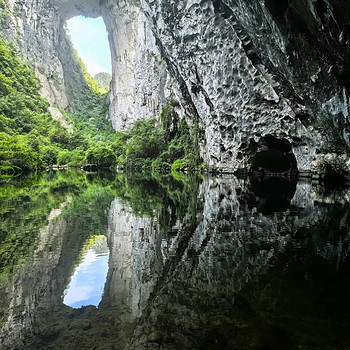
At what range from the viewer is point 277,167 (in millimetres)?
21750

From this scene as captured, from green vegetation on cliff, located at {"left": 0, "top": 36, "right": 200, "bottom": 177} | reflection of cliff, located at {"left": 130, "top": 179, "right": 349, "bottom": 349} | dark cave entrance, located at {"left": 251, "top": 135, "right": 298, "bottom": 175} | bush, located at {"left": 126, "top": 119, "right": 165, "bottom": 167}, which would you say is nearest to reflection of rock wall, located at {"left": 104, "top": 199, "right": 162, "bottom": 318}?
reflection of cliff, located at {"left": 130, "top": 179, "right": 349, "bottom": 349}

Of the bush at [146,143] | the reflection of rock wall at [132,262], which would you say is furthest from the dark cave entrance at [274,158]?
the reflection of rock wall at [132,262]

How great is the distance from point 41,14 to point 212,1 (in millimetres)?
51604

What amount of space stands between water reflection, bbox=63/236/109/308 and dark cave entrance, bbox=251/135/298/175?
15895 mm

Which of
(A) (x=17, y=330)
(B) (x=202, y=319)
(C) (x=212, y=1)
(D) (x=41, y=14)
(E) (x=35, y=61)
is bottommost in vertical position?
(A) (x=17, y=330)

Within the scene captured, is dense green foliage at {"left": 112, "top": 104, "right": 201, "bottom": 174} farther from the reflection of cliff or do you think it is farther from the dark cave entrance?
the reflection of cliff

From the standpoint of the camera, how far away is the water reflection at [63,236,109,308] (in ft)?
7.77

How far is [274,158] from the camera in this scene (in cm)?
2083

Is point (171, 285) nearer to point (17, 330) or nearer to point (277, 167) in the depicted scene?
point (17, 330)

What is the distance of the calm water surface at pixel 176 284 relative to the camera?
175 centimetres

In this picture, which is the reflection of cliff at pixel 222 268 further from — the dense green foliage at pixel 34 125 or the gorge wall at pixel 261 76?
the dense green foliage at pixel 34 125

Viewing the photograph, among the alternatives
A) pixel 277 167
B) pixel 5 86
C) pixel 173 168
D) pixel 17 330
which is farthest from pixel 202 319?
pixel 5 86

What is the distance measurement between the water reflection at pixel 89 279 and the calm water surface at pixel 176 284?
0.01 metres

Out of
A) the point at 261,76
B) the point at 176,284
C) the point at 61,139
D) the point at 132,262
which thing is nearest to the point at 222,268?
the point at 176,284
